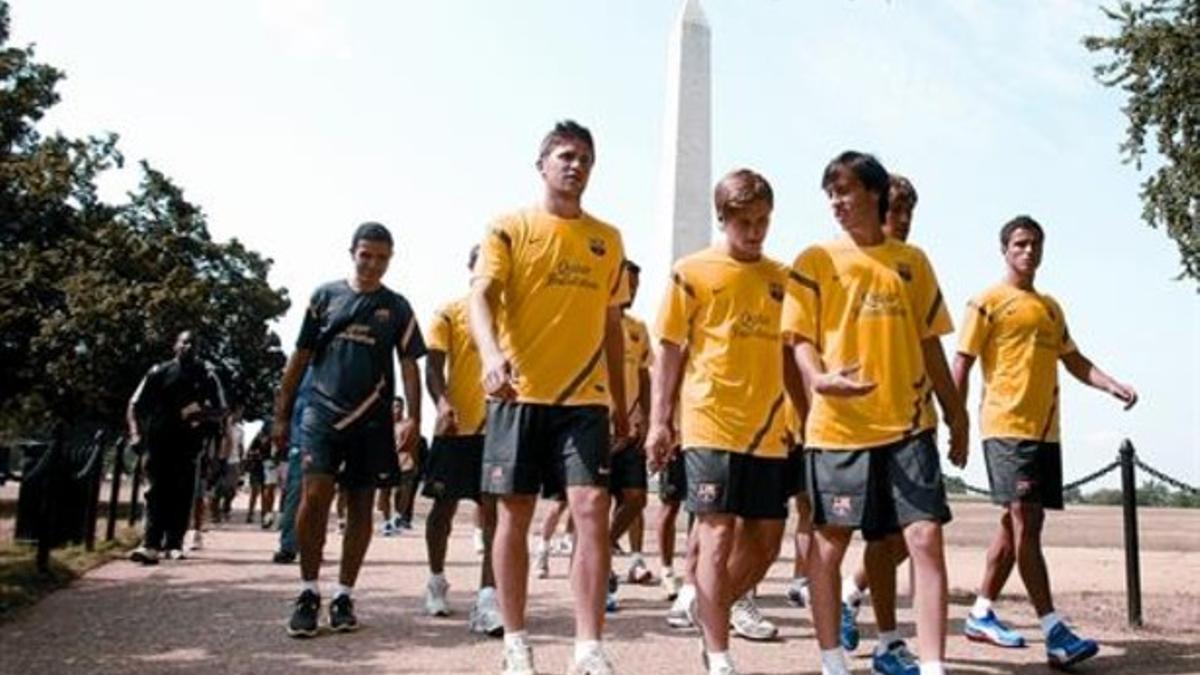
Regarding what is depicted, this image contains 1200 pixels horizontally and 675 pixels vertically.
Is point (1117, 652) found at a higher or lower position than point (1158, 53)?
lower

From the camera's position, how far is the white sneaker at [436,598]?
6.96 meters

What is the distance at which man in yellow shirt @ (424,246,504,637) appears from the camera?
7.01 m

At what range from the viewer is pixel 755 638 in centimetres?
628

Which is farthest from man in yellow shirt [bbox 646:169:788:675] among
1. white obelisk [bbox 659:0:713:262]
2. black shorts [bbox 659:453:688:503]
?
white obelisk [bbox 659:0:713:262]

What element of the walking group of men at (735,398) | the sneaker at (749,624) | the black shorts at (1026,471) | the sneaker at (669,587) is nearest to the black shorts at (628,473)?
the sneaker at (669,587)

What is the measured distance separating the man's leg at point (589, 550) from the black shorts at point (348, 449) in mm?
2007

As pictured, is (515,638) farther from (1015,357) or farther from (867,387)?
(1015,357)

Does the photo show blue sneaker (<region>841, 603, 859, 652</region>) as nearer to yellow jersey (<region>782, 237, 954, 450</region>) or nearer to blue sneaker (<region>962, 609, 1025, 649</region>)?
blue sneaker (<region>962, 609, 1025, 649</region>)

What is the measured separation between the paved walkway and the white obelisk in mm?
23661

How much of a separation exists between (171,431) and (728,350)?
6.73 meters

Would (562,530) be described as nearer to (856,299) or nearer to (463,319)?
(463,319)

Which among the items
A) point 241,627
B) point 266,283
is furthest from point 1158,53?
point 266,283

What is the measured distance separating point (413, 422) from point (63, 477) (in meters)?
5.05

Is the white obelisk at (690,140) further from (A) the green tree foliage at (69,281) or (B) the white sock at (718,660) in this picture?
(B) the white sock at (718,660)
